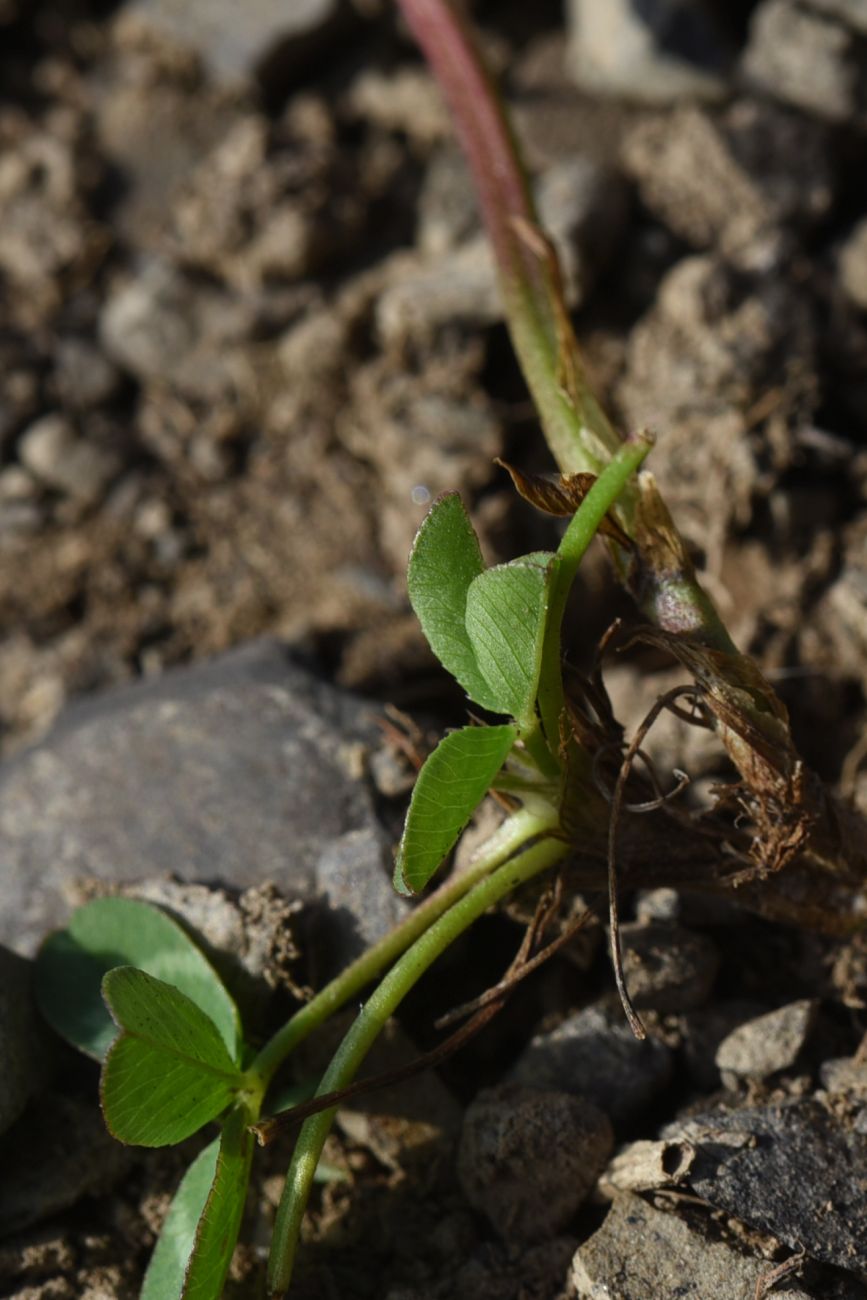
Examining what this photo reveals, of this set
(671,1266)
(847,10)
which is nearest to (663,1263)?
(671,1266)

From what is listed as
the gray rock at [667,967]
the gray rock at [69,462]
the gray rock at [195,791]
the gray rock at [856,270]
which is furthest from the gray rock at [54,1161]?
the gray rock at [856,270]

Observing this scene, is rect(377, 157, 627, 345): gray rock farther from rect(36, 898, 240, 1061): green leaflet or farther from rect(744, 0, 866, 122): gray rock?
rect(36, 898, 240, 1061): green leaflet

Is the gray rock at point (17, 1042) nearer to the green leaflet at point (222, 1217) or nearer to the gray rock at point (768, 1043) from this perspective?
the green leaflet at point (222, 1217)

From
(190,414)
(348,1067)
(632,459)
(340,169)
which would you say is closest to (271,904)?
(348,1067)

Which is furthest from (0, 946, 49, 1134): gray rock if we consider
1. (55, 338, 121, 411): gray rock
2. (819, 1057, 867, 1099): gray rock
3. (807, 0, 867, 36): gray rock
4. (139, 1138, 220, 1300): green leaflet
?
(807, 0, 867, 36): gray rock

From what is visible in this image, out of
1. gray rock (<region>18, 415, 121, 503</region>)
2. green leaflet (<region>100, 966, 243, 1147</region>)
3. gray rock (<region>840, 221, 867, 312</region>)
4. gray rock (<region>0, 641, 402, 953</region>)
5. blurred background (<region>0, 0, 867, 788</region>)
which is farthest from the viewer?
gray rock (<region>18, 415, 121, 503</region>)

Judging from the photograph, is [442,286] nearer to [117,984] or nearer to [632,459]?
[632,459]
